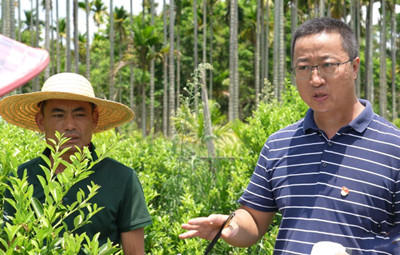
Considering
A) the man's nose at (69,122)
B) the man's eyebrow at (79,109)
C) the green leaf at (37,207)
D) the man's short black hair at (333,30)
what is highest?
the man's short black hair at (333,30)

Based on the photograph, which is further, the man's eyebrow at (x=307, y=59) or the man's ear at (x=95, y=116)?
the man's ear at (x=95, y=116)

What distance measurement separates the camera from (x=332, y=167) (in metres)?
2.42

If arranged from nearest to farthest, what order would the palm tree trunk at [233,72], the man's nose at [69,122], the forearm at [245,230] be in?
the forearm at [245,230], the man's nose at [69,122], the palm tree trunk at [233,72]

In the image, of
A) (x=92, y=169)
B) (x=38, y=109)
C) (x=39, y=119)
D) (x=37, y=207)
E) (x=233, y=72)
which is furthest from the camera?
(x=233, y=72)

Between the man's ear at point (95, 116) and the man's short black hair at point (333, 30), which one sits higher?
the man's short black hair at point (333, 30)

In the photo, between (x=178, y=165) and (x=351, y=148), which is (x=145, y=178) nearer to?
(x=178, y=165)

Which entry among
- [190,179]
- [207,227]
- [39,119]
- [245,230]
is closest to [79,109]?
[39,119]

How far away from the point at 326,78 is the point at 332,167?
0.36 metres

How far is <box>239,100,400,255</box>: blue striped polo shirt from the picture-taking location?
91.0 inches

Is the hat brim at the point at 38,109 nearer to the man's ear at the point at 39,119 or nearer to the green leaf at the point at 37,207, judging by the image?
the man's ear at the point at 39,119

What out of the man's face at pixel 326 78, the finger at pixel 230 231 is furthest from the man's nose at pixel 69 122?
the man's face at pixel 326 78

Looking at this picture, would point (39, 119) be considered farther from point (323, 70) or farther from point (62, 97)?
point (323, 70)

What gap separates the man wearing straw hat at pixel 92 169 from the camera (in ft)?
8.71

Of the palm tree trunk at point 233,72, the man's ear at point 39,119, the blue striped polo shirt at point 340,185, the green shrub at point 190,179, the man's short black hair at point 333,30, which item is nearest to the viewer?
the blue striped polo shirt at point 340,185
